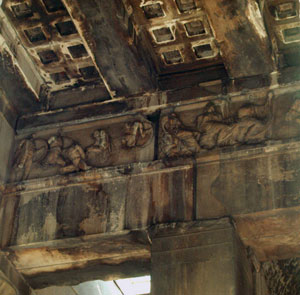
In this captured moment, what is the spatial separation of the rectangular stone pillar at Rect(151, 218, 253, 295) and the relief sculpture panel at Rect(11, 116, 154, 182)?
141cm

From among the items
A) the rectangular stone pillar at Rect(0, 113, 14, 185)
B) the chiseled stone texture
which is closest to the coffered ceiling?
the rectangular stone pillar at Rect(0, 113, 14, 185)

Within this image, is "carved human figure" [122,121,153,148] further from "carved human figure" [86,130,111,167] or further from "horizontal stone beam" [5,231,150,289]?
"horizontal stone beam" [5,231,150,289]

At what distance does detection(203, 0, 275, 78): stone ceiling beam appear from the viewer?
10.7 metres

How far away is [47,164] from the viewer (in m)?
11.8

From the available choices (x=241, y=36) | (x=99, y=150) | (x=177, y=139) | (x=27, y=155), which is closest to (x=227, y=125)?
(x=177, y=139)

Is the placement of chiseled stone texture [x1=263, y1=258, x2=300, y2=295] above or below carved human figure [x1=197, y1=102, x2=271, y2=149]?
below

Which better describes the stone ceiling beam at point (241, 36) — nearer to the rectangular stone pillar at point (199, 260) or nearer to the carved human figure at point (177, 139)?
the carved human figure at point (177, 139)

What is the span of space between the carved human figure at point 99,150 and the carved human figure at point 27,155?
0.76 meters

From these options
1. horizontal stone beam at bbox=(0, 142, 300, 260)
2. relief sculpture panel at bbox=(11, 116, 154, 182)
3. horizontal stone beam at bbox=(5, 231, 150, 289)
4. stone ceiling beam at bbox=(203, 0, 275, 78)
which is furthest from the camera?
relief sculpture panel at bbox=(11, 116, 154, 182)

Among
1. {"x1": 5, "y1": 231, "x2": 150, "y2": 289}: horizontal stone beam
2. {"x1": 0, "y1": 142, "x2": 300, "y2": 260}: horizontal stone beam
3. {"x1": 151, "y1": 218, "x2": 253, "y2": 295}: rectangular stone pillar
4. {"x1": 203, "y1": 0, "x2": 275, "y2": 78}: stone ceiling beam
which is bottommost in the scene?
{"x1": 151, "y1": 218, "x2": 253, "y2": 295}: rectangular stone pillar

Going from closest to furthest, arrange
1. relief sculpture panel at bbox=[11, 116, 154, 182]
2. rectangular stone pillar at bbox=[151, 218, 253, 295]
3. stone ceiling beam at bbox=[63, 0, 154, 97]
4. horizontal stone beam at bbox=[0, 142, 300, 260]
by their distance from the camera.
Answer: rectangular stone pillar at bbox=[151, 218, 253, 295] < horizontal stone beam at bbox=[0, 142, 300, 260] < stone ceiling beam at bbox=[63, 0, 154, 97] < relief sculpture panel at bbox=[11, 116, 154, 182]

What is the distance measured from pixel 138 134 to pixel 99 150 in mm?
611

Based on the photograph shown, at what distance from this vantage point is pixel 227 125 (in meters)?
11.1

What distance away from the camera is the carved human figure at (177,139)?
1105 cm
